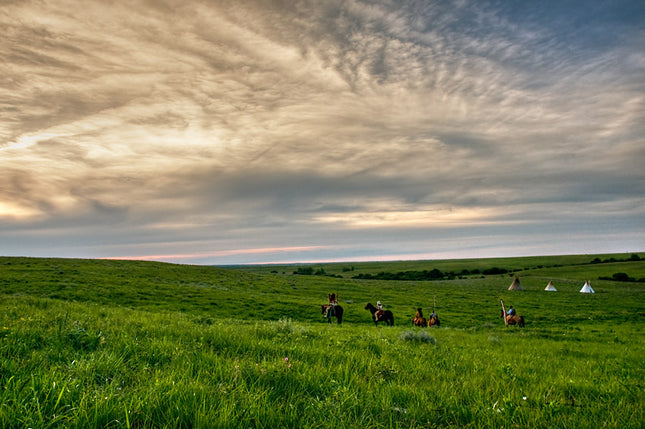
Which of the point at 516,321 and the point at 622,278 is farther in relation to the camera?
the point at 622,278

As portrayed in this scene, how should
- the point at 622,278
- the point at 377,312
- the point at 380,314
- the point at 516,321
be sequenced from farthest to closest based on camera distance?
the point at 622,278
the point at 516,321
the point at 377,312
the point at 380,314

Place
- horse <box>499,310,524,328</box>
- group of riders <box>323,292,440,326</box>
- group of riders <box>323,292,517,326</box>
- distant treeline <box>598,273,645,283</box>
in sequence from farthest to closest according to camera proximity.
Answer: distant treeline <box>598,273,645,283</box>, horse <box>499,310,524,328</box>, group of riders <box>323,292,440,326</box>, group of riders <box>323,292,517,326</box>

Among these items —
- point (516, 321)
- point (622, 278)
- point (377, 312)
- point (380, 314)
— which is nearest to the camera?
point (380, 314)

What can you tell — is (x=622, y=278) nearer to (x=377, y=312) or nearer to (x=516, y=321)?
(x=516, y=321)

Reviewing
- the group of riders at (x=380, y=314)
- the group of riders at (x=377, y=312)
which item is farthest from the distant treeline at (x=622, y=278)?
the group of riders at (x=377, y=312)

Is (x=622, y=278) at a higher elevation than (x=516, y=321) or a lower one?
lower

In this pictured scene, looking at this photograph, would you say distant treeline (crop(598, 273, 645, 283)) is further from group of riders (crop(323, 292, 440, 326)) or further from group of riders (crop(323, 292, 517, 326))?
group of riders (crop(323, 292, 440, 326))

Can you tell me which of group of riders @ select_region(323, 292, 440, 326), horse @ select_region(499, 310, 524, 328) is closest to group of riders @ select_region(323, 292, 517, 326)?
group of riders @ select_region(323, 292, 440, 326)

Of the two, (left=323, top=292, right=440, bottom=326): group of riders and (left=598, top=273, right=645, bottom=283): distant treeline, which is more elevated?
(left=323, top=292, right=440, bottom=326): group of riders

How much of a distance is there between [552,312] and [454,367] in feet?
171

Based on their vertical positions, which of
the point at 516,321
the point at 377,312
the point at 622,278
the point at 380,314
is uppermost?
the point at 377,312

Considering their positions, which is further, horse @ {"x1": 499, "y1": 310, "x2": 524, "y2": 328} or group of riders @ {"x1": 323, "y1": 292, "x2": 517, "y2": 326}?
horse @ {"x1": 499, "y1": 310, "x2": 524, "y2": 328}

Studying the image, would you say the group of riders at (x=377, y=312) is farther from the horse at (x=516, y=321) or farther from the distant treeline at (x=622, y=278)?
the distant treeline at (x=622, y=278)

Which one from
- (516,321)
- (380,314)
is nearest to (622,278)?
(516,321)
